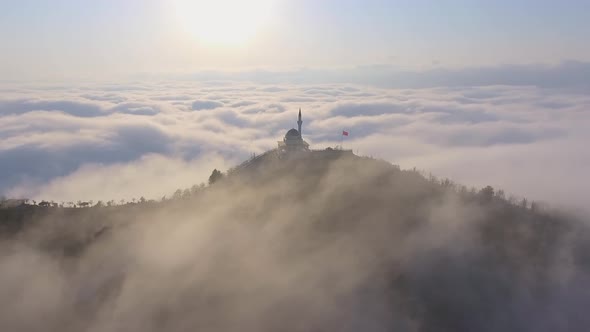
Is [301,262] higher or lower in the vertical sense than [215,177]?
lower

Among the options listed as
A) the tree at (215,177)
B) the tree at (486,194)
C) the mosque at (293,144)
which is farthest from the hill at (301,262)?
the mosque at (293,144)

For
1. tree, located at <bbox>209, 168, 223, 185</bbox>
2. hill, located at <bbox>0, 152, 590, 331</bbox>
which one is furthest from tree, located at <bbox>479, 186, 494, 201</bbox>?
tree, located at <bbox>209, 168, 223, 185</bbox>

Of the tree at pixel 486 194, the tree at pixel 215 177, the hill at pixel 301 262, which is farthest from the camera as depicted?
the tree at pixel 215 177

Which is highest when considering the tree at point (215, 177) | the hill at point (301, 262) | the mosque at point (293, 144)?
the mosque at point (293, 144)

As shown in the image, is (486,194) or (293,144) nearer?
(486,194)

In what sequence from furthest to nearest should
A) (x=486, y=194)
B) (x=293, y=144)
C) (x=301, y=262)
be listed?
(x=293, y=144) → (x=486, y=194) → (x=301, y=262)

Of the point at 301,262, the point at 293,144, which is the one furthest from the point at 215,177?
the point at 301,262

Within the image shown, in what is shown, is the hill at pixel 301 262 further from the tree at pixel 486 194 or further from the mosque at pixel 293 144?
the mosque at pixel 293 144

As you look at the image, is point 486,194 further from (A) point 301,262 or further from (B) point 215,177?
(B) point 215,177

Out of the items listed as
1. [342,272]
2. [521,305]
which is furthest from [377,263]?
[521,305]
